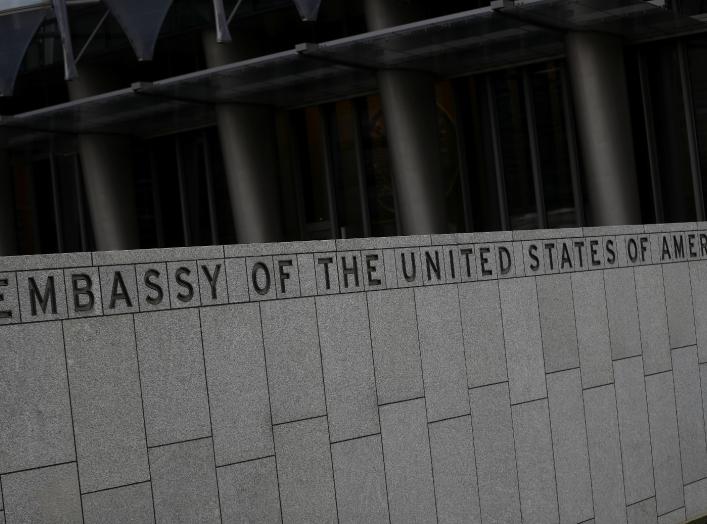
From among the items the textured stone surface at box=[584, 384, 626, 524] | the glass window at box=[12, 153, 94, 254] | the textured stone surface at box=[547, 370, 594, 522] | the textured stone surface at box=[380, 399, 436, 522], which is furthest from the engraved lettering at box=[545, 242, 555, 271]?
the glass window at box=[12, 153, 94, 254]

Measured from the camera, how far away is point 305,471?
8.79m

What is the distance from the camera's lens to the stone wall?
7.36m

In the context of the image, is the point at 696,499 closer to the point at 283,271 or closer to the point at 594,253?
the point at 594,253

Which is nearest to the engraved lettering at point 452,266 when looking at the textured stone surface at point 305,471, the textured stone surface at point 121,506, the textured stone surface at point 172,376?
the textured stone surface at point 305,471

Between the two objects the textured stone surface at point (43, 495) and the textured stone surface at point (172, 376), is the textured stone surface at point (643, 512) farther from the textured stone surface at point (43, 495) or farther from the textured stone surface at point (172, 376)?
the textured stone surface at point (43, 495)

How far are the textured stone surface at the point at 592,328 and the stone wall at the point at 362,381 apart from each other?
0.03m

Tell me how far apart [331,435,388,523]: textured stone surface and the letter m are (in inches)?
110

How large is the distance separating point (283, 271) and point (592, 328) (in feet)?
14.8

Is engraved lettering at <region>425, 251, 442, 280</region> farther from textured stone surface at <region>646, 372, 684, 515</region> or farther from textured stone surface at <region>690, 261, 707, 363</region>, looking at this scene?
textured stone surface at <region>690, 261, 707, 363</region>

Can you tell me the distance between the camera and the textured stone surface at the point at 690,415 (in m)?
13.2

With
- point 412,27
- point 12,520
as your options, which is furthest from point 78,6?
point 12,520

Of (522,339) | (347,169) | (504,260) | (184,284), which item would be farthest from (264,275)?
(347,169)

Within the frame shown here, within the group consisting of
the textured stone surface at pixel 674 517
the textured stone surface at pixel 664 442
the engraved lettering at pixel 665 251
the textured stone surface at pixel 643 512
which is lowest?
the textured stone surface at pixel 674 517

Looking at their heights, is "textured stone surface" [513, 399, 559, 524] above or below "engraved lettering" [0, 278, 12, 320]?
below
